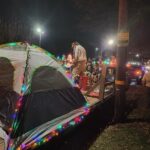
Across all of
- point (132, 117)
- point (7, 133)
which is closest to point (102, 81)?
point (132, 117)

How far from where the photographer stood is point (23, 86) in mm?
4680

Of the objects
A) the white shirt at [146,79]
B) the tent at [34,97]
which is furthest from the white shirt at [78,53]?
the white shirt at [146,79]

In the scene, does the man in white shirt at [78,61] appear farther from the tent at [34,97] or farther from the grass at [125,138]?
the grass at [125,138]

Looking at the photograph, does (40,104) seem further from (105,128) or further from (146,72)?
(146,72)

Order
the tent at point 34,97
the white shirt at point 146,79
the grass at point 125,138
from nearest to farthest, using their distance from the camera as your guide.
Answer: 1. the tent at point 34,97
2. the grass at point 125,138
3. the white shirt at point 146,79

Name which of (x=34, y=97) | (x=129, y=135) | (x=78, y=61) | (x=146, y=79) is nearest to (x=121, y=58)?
(x=129, y=135)

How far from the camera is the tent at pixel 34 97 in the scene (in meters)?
4.32

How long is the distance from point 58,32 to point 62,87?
1953 inches

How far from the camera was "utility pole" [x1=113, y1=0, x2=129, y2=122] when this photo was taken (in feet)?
20.4

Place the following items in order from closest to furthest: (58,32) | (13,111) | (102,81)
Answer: (13,111) → (102,81) → (58,32)

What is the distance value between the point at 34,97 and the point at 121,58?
283cm

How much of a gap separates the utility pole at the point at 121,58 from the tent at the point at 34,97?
106 cm

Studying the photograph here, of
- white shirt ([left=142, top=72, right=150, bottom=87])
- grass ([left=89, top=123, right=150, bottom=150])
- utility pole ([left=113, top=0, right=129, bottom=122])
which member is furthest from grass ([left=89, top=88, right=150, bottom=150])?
white shirt ([left=142, top=72, right=150, bottom=87])

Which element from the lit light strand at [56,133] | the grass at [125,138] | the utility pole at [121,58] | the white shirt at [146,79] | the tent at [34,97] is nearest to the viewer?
the lit light strand at [56,133]
